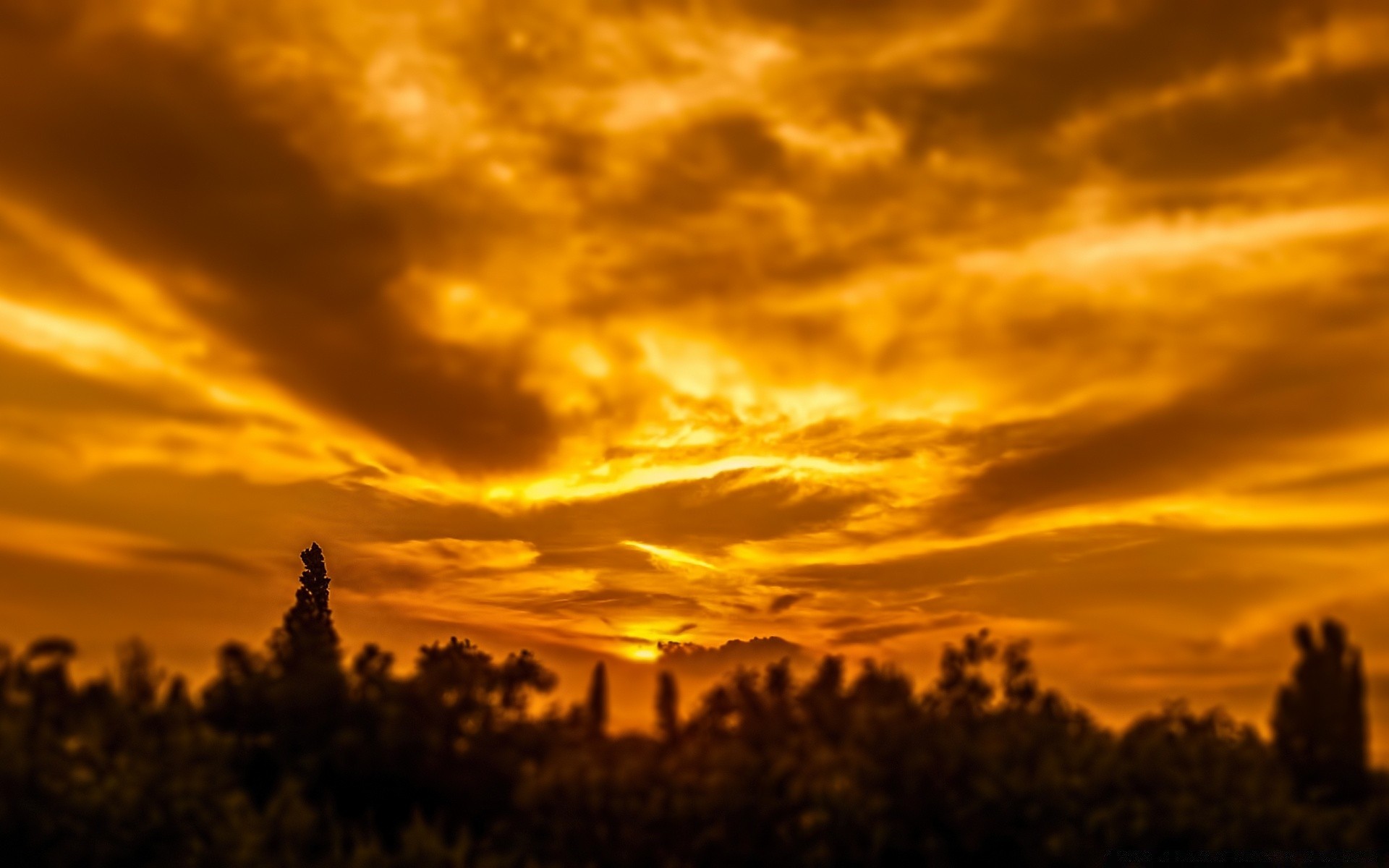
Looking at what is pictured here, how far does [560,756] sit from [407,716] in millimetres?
1424

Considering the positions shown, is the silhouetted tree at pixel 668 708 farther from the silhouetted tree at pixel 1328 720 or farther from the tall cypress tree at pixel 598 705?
the silhouetted tree at pixel 1328 720

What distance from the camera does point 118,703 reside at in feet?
39.0

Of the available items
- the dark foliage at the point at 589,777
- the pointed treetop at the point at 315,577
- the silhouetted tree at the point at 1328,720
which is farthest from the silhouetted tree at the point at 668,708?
the pointed treetop at the point at 315,577

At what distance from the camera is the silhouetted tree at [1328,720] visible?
42.1 feet

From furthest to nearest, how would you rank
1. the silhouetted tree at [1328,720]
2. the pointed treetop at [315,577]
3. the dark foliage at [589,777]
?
the pointed treetop at [315,577], the silhouetted tree at [1328,720], the dark foliage at [589,777]

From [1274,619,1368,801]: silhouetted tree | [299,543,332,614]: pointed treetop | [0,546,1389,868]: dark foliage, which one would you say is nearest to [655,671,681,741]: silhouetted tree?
[0,546,1389,868]: dark foliage

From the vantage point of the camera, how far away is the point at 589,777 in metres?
11.6

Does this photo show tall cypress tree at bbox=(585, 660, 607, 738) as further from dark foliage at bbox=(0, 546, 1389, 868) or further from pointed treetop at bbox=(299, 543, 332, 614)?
pointed treetop at bbox=(299, 543, 332, 614)

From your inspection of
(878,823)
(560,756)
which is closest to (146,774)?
(560,756)

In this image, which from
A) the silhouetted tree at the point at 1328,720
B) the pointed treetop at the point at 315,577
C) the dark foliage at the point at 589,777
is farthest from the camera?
the pointed treetop at the point at 315,577

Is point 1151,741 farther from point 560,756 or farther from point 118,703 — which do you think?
point 118,703

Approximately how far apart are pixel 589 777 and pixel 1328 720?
7311mm

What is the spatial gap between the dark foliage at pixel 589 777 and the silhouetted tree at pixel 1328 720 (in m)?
0.06

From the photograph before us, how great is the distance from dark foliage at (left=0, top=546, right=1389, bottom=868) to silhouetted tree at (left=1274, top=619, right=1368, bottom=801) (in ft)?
0.19
